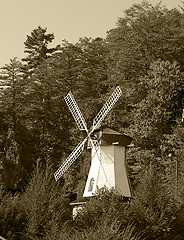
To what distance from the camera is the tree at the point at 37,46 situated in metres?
87.5

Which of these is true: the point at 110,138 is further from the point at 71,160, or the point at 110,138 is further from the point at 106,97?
the point at 106,97

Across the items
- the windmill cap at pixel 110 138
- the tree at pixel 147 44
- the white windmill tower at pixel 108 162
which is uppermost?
the tree at pixel 147 44

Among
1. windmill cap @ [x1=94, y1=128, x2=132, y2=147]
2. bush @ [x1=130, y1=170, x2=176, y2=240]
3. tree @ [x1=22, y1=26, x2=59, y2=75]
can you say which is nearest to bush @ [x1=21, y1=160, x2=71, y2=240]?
bush @ [x1=130, y1=170, x2=176, y2=240]

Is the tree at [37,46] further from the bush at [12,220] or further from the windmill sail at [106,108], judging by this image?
the bush at [12,220]

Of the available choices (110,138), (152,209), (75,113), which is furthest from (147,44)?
(152,209)

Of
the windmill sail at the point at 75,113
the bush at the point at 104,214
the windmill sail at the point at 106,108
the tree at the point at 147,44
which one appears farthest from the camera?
the tree at the point at 147,44

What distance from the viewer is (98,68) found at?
76.8 m

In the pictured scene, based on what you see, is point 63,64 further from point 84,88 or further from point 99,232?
point 99,232

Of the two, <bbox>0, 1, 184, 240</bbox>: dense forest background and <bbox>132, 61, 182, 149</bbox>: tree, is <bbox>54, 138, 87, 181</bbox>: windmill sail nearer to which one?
<bbox>0, 1, 184, 240</bbox>: dense forest background

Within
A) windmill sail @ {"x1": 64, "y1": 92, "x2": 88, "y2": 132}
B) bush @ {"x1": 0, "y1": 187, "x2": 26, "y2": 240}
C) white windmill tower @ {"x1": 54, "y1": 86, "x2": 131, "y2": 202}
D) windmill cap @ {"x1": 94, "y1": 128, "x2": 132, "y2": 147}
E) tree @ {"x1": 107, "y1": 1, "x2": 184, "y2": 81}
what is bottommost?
bush @ {"x1": 0, "y1": 187, "x2": 26, "y2": 240}

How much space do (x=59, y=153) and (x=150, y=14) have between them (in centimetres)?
1704

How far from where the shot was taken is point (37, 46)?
88.6 m

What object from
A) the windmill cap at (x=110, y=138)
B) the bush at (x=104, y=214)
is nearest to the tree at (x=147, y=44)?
the windmill cap at (x=110, y=138)

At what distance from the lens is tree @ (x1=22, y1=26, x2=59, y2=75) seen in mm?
87475
